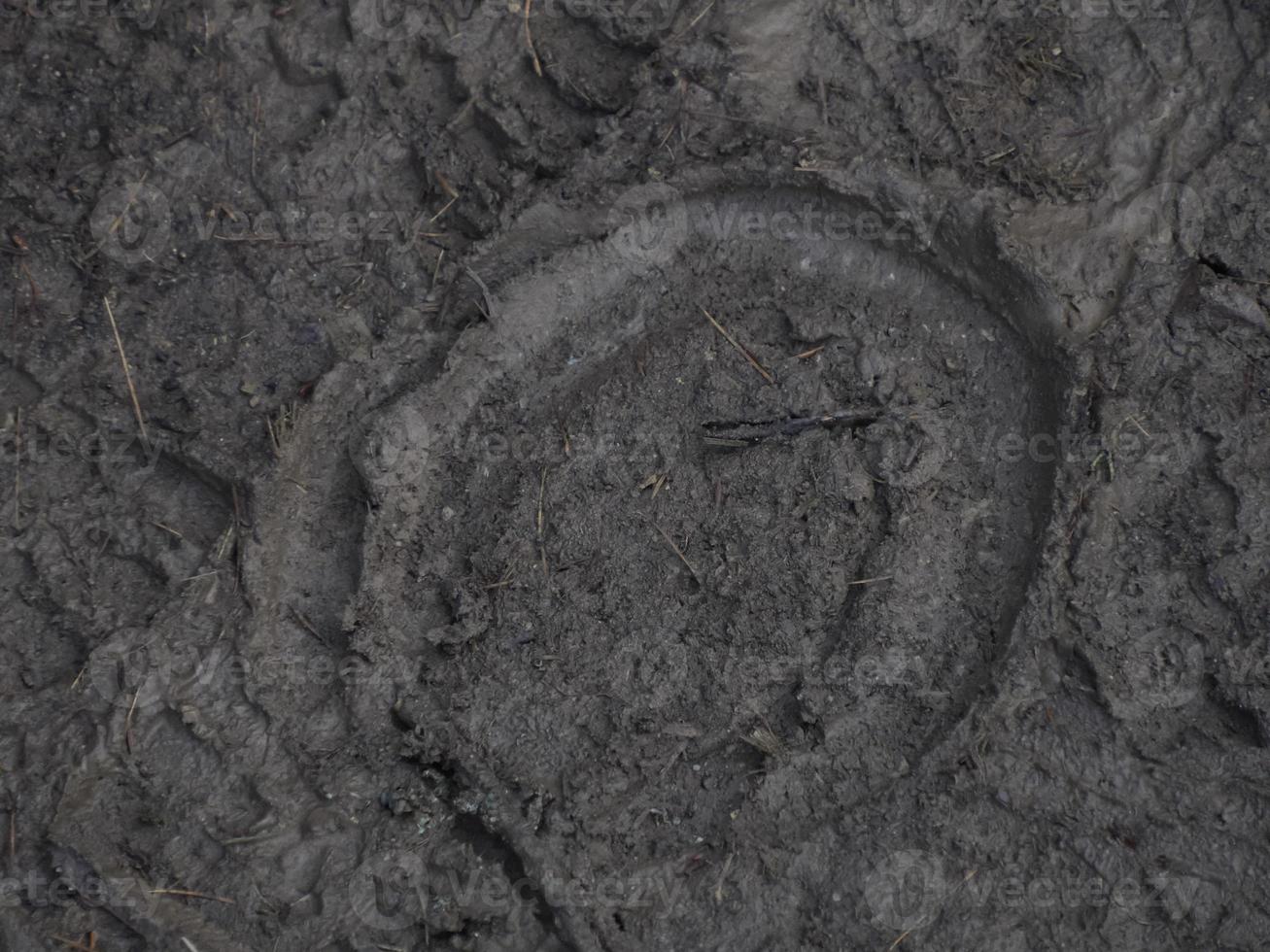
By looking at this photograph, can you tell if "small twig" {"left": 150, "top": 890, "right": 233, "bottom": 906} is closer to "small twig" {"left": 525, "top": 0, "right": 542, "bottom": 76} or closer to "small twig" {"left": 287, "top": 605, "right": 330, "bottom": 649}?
"small twig" {"left": 287, "top": 605, "right": 330, "bottom": 649}

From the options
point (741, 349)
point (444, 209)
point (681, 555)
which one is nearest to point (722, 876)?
point (681, 555)

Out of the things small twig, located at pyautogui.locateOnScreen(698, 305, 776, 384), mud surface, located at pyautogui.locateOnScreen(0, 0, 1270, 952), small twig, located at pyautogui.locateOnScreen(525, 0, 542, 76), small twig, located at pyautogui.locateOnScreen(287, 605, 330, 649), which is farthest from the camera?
small twig, located at pyautogui.locateOnScreen(525, 0, 542, 76)

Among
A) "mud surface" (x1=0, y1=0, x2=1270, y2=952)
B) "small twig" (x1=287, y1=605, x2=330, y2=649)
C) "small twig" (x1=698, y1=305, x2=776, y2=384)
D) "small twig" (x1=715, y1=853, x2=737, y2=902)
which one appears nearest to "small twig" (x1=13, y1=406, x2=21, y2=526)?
"mud surface" (x1=0, y1=0, x2=1270, y2=952)

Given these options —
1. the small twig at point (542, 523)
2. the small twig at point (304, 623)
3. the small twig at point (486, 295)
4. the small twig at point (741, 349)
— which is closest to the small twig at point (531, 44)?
the small twig at point (486, 295)

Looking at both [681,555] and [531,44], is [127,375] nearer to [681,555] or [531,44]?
[531,44]

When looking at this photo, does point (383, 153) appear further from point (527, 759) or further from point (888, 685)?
point (888, 685)

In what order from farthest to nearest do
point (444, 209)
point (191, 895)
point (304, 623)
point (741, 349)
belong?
point (444, 209), point (741, 349), point (304, 623), point (191, 895)

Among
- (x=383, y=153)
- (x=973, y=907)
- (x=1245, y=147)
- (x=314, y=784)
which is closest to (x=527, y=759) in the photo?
(x=314, y=784)
